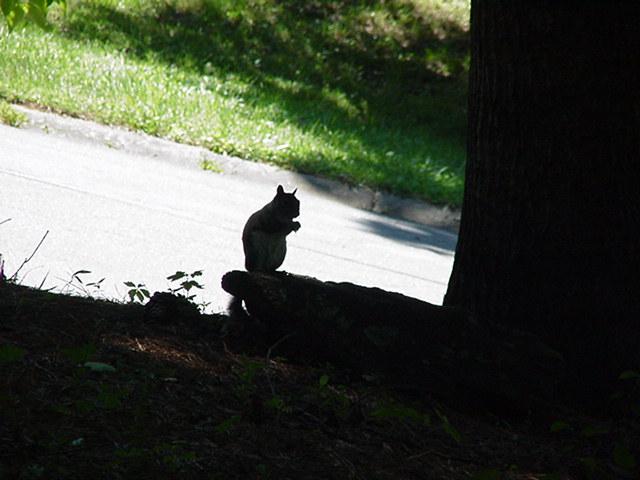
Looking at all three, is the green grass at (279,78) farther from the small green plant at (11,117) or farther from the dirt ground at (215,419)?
the dirt ground at (215,419)

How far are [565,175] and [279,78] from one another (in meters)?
9.84

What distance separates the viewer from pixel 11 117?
1045 cm

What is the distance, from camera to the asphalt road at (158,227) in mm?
7043

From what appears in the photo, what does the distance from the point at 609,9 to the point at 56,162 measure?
585 centimetres

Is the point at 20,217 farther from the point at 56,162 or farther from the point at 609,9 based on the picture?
the point at 609,9

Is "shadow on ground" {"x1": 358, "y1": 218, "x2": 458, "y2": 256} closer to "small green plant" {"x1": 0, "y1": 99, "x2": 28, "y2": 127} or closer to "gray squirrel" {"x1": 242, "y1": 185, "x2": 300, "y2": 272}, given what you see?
"small green plant" {"x1": 0, "y1": 99, "x2": 28, "y2": 127}

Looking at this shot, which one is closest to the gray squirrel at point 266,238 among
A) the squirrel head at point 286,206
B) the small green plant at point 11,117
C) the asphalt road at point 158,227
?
the squirrel head at point 286,206

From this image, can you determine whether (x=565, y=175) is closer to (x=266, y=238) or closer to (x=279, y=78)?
(x=266, y=238)

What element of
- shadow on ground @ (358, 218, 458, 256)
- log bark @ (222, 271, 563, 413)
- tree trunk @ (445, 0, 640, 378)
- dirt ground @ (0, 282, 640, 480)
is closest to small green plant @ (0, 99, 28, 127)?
shadow on ground @ (358, 218, 458, 256)

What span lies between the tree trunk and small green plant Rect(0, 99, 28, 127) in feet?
21.6

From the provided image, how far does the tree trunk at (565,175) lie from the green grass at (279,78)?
608 cm

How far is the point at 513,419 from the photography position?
451 centimetres

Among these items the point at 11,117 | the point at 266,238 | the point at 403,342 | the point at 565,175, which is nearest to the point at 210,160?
the point at 11,117

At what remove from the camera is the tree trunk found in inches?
187
